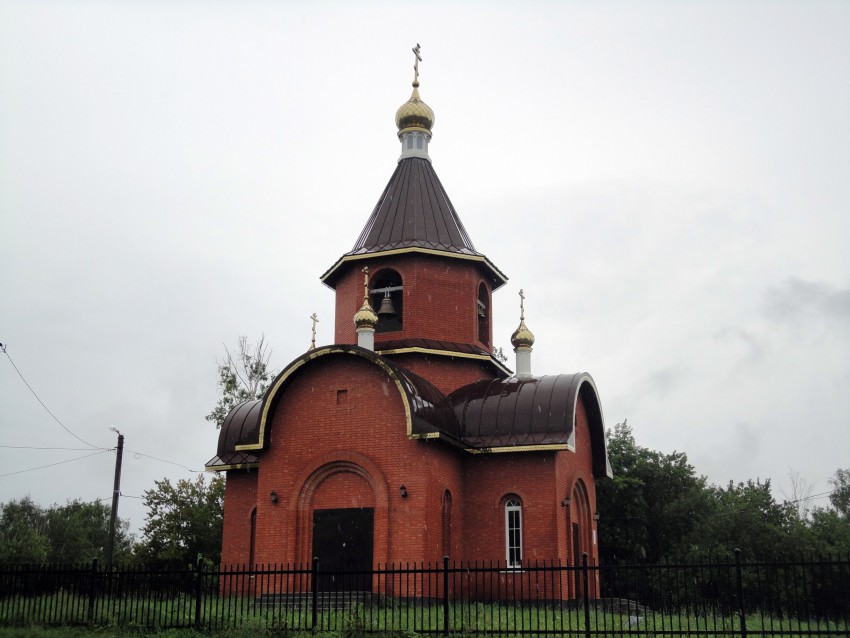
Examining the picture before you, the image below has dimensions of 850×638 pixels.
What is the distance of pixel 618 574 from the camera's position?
2411cm

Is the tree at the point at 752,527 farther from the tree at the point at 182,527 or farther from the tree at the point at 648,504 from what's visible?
the tree at the point at 182,527

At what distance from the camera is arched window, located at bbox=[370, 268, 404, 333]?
18562 mm

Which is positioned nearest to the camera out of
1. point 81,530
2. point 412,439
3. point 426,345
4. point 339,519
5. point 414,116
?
point 412,439

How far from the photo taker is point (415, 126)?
2067 cm

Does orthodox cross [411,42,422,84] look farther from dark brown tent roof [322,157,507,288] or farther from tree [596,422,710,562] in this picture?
tree [596,422,710,562]

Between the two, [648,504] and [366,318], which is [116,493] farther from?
[648,504]

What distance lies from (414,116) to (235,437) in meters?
7.89

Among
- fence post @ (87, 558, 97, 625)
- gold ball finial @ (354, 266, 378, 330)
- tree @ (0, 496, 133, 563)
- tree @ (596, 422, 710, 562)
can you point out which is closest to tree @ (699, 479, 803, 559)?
tree @ (596, 422, 710, 562)

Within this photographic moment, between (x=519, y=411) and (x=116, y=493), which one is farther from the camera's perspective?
(x=116, y=493)

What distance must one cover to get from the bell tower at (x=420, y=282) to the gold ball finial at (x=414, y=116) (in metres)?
1.42

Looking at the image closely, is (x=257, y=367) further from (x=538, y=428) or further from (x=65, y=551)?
(x=65, y=551)

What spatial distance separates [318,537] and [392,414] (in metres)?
2.40

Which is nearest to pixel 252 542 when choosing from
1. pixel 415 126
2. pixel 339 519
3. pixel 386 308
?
pixel 339 519

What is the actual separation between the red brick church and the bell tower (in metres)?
0.04
